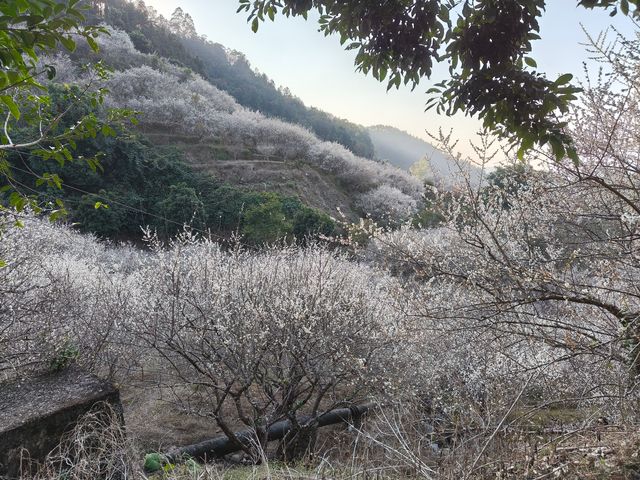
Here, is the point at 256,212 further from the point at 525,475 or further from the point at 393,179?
the point at 393,179

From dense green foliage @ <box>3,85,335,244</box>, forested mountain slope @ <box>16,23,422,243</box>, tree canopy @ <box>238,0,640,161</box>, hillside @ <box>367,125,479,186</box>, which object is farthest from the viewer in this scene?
hillside @ <box>367,125,479,186</box>

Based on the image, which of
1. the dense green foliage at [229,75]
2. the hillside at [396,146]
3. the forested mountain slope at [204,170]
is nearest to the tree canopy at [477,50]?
the forested mountain slope at [204,170]

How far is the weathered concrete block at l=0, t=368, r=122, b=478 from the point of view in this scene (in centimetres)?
365

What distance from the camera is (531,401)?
7.13 meters

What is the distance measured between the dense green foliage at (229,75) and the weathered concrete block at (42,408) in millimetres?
48450

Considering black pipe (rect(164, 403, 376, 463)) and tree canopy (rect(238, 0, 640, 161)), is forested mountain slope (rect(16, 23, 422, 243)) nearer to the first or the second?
black pipe (rect(164, 403, 376, 463))

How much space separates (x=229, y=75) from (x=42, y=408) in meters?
65.4

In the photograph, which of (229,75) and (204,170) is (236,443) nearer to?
(204,170)

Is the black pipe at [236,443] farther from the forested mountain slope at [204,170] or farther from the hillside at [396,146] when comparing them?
the hillside at [396,146]

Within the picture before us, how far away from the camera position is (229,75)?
6256 cm

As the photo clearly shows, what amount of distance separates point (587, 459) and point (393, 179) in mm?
41130

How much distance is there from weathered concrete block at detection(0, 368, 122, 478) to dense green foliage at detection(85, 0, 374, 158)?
159 feet

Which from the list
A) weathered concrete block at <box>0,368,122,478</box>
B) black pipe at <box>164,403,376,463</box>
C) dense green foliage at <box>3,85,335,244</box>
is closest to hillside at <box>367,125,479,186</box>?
dense green foliage at <box>3,85,335,244</box>

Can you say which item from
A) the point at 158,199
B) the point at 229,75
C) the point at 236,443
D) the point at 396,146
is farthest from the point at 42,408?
the point at 396,146
